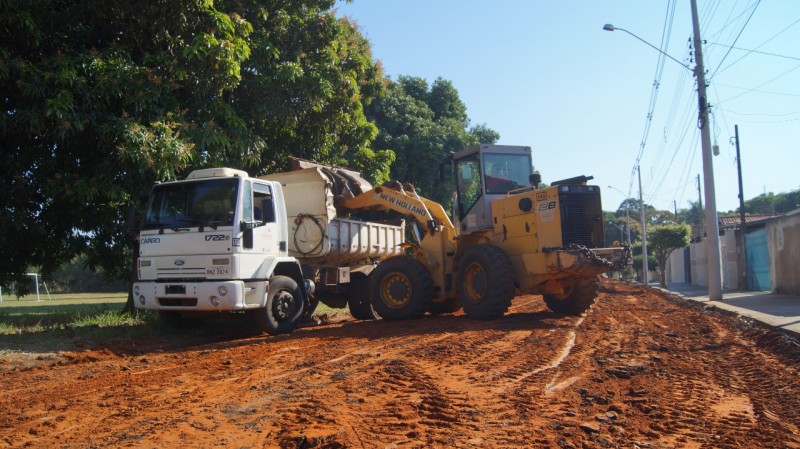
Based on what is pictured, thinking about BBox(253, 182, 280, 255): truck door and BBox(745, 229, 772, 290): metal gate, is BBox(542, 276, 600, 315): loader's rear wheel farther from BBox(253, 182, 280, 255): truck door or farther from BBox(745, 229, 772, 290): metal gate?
BBox(745, 229, 772, 290): metal gate

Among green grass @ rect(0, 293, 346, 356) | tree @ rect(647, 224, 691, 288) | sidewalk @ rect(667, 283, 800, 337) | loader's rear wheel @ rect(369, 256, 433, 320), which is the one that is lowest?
sidewalk @ rect(667, 283, 800, 337)

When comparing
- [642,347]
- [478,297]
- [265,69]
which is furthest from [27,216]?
[642,347]

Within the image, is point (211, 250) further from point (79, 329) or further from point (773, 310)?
point (773, 310)

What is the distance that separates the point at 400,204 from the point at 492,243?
2233 mm

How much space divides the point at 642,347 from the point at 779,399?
2.93 meters

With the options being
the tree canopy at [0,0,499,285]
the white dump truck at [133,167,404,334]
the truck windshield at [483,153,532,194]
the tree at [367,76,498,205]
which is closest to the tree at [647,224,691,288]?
the tree at [367,76,498,205]

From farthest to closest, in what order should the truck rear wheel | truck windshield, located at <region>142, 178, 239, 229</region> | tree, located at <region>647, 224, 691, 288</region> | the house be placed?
tree, located at <region>647, 224, 691, 288</region>, the house, the truck rear wheel, truck windshield, located at <region>142, 178, 239, 229</region>

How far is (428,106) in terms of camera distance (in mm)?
29203

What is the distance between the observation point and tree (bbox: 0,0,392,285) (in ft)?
34.1

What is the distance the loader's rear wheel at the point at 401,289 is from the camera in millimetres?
12383

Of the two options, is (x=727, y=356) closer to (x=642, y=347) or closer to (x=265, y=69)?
(x=642, y=347)

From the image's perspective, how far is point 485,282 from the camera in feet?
38.2

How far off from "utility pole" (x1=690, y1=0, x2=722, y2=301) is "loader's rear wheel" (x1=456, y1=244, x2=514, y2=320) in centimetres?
882

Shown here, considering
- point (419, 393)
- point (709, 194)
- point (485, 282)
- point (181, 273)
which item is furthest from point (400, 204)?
point (709, 194)
